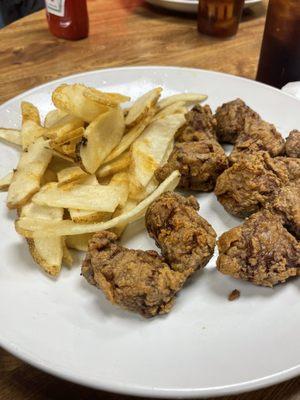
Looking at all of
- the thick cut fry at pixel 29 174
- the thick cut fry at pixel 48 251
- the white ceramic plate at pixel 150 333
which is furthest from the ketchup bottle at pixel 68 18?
the thick cut fry at pixel 48 251

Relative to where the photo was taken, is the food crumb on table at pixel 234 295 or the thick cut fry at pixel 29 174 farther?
the thick cut fry at pixel 29 174

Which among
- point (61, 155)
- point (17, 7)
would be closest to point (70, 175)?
point (61, 155)

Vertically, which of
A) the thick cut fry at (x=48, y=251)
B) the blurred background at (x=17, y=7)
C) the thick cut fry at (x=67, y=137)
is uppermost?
the thick cut fry at (x=67, y=137)

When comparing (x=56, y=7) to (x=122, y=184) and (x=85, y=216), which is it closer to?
(x=122, y=184)

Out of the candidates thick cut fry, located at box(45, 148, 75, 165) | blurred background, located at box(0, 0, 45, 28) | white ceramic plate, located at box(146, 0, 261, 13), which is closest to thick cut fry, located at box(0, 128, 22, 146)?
thick cut fry, located at box(45, 148, 75, 165)

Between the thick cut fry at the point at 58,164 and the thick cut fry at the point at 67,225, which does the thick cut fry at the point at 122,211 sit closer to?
the thick cut fry at the point at 67,225

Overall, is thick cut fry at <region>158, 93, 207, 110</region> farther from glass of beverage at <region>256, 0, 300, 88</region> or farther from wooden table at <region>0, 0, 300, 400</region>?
wooden table at <region>0, 0, 300, 400</region>
